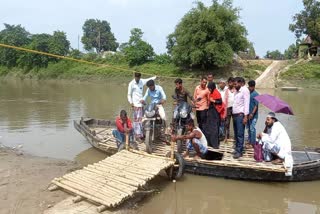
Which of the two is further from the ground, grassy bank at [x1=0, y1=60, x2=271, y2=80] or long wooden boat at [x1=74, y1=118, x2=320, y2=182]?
grassy bank at [x1=0, y1=60, x2=271, y2=80]

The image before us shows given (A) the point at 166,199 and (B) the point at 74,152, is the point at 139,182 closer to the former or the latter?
(A) the point at 166,199

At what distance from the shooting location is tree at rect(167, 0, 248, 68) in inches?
1288

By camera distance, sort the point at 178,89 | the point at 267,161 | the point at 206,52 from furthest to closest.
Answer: the point at 206,52 < the point at 178,89 < the point at 267,161

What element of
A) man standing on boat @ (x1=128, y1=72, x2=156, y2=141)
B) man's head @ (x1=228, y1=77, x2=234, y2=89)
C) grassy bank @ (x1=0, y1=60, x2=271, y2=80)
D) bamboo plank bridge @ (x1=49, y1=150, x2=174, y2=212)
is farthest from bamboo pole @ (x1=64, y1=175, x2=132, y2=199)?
grassy bank @ (x1=0, y1=60, x2=271, y2=80)

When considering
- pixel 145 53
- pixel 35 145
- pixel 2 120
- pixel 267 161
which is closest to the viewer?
pixel 267 161

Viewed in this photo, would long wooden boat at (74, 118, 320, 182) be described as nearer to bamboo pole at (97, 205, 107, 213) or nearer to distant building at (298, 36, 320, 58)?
bamboo pole at (97, 205, 107, 213)

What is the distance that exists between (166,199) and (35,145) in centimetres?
544

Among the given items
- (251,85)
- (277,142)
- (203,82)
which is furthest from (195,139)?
(251,85)

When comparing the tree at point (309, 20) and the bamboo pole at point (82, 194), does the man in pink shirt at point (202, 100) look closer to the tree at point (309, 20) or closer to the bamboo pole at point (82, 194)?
the bamboo pole at point (82, 194)

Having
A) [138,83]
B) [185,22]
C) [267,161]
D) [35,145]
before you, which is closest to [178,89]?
[138,83]

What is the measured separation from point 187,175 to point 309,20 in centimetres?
3233

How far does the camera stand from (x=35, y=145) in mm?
10422

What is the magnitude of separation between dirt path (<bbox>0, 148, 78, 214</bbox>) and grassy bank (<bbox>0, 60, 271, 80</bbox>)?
20.7 meters

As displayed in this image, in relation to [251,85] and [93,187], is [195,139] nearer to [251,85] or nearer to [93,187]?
[251,85]
